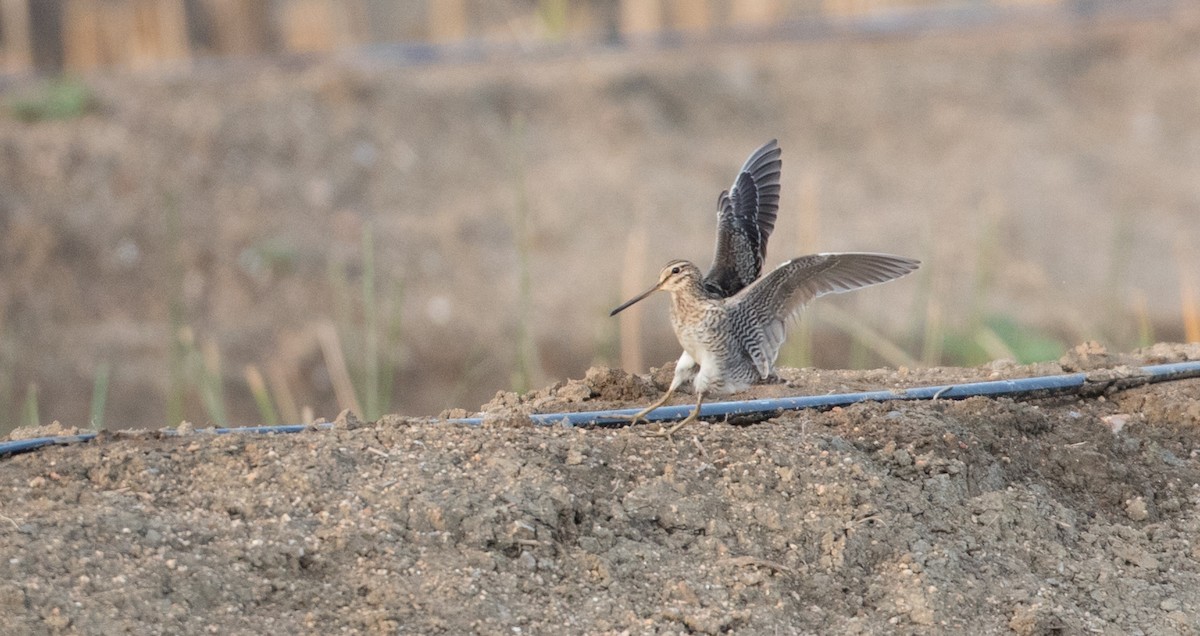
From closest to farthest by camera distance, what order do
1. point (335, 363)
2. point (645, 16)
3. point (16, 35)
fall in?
point (335, 363), point (16, 35), point (645, 16)

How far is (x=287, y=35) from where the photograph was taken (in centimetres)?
1200

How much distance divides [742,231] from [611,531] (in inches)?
45.4

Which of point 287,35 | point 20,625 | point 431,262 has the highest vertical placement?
point 287,35

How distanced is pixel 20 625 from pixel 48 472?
0.55 meters

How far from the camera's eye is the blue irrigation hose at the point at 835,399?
3.46 m

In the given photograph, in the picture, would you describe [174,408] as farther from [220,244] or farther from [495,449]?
[220,244]

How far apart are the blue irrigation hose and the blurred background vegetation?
9.39ft

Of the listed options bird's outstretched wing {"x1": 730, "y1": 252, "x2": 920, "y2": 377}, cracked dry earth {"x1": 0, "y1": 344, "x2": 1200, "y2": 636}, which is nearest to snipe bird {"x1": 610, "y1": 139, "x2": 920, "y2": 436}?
bird's outstretched wing {"x1": 730, "y1": 252, "x2": 920, "y2": 377}

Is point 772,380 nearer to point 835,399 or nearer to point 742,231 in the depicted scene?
point 835,399

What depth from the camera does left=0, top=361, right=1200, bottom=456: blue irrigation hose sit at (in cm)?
346

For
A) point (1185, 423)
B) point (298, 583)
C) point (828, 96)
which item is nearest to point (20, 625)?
point (298, 583)

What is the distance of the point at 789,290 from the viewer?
12.1 ft

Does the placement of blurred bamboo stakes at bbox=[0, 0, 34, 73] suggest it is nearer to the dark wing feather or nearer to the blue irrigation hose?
the dark wing feather

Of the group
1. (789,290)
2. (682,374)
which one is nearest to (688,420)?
(682,374)
